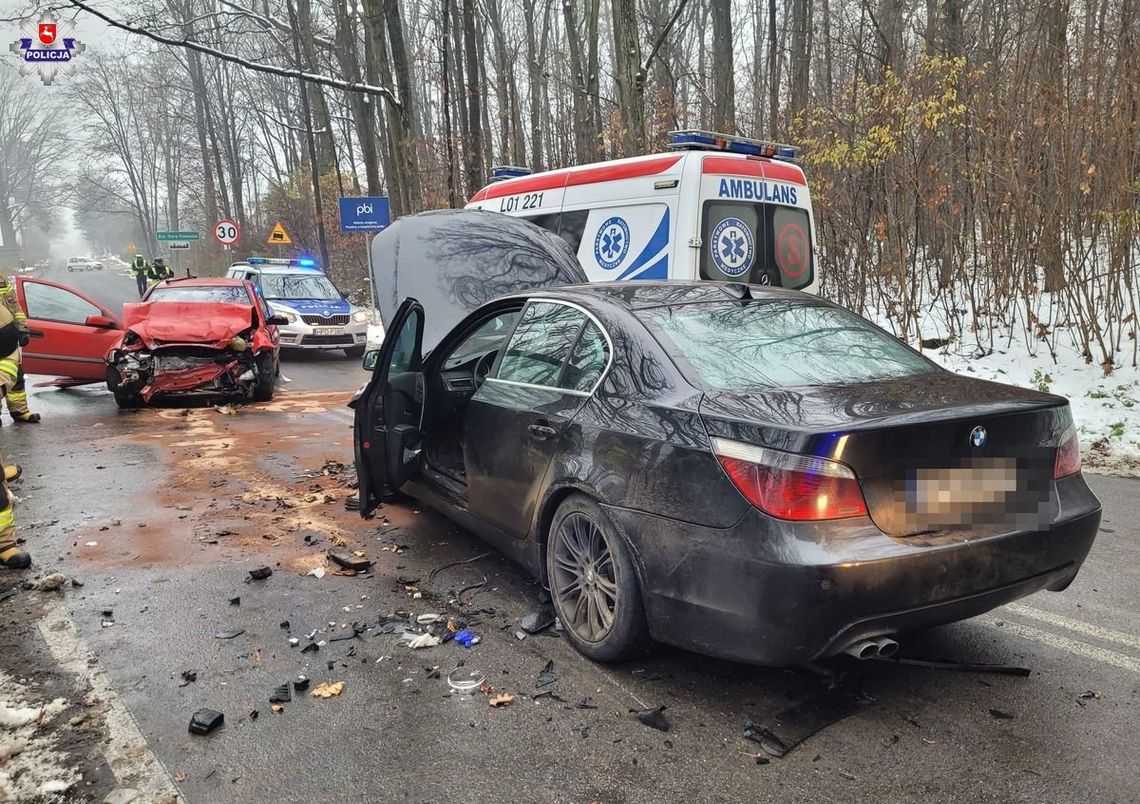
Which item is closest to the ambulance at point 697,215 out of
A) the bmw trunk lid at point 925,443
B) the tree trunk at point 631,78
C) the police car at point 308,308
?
the tree trunk at point 631,78

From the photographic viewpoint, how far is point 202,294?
36.6 ft

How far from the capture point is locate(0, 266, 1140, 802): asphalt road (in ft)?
8.24

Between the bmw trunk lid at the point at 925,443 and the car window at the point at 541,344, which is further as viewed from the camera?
the car window at the point at 541,344

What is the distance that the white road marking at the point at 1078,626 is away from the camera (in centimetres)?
336

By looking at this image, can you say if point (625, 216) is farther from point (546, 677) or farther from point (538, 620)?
point (546, 677)

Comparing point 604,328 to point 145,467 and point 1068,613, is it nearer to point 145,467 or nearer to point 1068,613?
point 1068,613

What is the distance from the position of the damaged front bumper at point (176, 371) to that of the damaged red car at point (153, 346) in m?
0.01

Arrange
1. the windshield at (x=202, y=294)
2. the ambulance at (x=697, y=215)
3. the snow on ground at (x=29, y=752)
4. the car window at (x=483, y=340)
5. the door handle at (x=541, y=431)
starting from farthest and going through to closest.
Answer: the windshield at (x=202, y=294), the ambulance at (x=697, y=215), the car window at (x=483, y=340), the door handle at (x=541, y=431), the snow on ground at (x=29, y=752)

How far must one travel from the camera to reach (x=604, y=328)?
3.54 meters

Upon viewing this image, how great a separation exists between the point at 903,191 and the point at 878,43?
6842 mm

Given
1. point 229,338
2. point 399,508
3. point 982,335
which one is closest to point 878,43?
point 982,335

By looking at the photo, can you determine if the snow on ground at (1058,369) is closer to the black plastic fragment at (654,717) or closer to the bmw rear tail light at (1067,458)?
the bmw rear tail light at (1067,458)

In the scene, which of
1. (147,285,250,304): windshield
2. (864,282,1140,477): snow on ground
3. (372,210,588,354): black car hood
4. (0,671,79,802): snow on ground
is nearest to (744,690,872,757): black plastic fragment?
(0,671,79,802): snow on ground

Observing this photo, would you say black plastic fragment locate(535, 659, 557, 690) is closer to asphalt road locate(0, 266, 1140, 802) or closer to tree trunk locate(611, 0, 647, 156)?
asphalt road locate(0, 266, 1140, 802)
